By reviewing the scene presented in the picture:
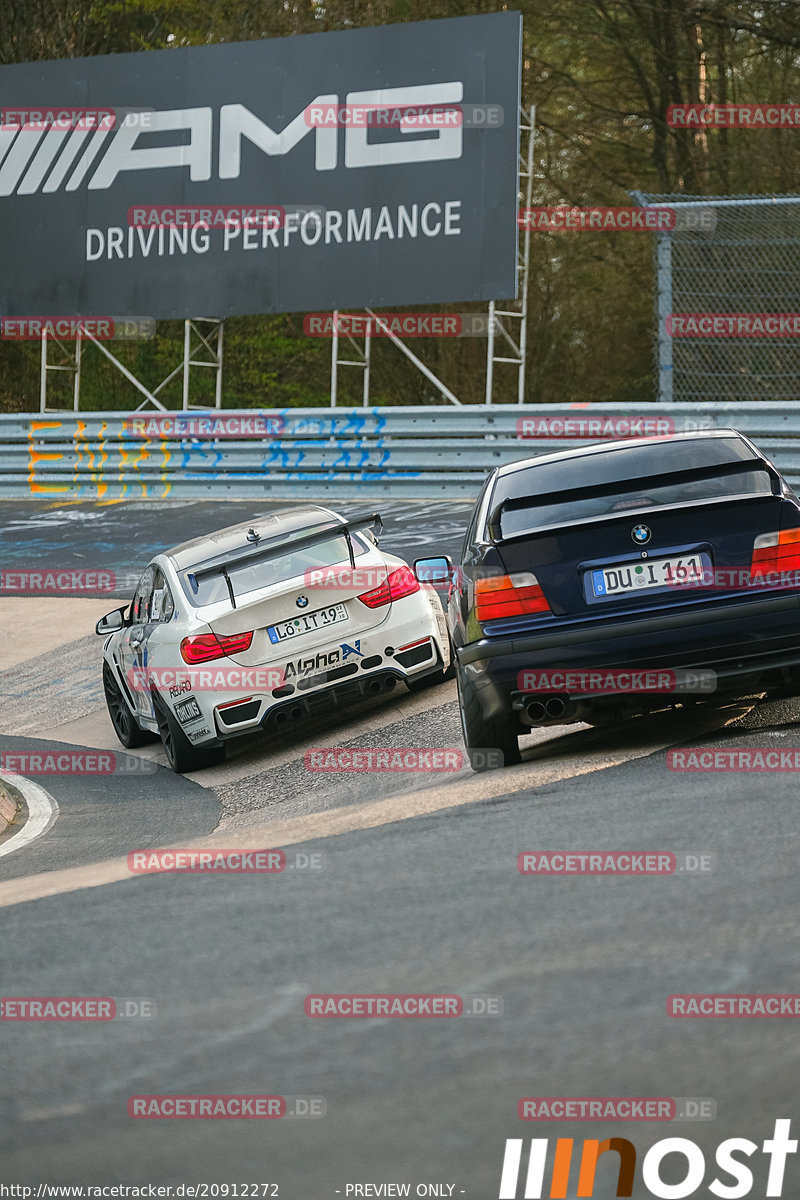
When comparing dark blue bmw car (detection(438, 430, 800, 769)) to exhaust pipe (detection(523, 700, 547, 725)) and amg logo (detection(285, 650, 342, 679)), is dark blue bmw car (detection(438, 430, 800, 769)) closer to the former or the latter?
exhaust pipe (detection(523, 700, 547, 725))

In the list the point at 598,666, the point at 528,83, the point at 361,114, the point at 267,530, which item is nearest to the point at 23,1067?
the point at 598,666

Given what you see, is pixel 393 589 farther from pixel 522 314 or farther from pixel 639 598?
pixel 522 314

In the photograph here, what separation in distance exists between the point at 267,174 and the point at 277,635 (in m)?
13.1

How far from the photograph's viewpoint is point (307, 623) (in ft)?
31.7

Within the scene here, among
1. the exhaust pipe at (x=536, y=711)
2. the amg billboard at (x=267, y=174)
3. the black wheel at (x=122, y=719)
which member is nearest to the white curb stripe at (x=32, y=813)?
the black wheel at (x=122, y=719)

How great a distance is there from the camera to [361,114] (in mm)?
20281

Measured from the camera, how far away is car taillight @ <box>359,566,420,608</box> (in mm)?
9875

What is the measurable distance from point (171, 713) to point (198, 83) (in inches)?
565

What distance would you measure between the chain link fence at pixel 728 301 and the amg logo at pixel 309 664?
695 cm

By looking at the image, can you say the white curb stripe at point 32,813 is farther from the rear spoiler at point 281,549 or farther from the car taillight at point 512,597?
the car taillight at point 512,597

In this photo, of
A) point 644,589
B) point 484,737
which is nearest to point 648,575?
point 644,589

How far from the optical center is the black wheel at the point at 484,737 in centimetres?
730

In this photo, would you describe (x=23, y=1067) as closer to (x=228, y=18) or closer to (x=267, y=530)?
(x=267, y=530)

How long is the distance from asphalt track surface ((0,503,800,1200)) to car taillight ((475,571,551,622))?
0.76 metres
